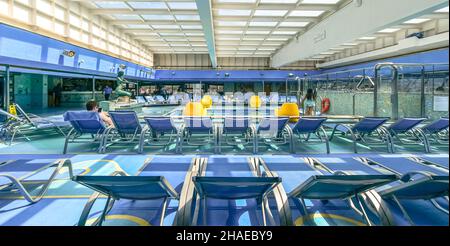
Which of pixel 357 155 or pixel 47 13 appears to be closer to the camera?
pixel 357 155

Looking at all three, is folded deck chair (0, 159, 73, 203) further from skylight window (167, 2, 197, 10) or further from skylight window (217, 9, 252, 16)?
skylight window (217, 9, 252, 16)

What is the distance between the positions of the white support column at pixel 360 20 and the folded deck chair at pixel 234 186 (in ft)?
13.3

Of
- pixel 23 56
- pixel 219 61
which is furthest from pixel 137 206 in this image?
pixel 219 61

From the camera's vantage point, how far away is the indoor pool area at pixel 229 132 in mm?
2213

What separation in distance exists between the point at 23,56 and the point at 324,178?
7.05 m

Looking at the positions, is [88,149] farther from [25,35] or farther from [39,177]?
[25,35]

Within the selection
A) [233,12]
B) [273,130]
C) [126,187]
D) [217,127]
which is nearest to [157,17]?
[233,12]

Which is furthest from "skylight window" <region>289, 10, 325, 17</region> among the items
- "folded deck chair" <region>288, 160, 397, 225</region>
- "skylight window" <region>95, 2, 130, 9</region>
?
"folded deck chair" <region>288, 160, 397, 225</region>

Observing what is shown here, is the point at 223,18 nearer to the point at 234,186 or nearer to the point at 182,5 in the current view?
the point at 182,5

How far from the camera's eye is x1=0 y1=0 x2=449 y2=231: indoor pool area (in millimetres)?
2213

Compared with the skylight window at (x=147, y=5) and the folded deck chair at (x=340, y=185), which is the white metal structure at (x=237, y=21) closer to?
the skylight window at (x=147, y=5)
